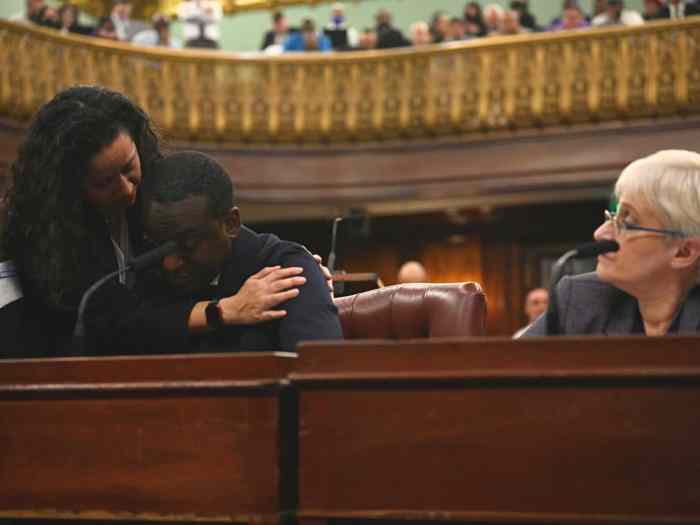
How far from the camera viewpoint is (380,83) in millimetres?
11555

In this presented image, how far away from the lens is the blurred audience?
11.9 metres

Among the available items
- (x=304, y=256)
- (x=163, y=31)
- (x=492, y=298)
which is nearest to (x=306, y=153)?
(x=163, y=31)

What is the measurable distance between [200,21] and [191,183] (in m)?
10.1

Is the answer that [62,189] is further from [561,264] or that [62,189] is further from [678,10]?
[678,10]

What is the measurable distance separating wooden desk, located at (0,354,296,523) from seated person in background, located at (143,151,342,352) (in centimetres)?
47

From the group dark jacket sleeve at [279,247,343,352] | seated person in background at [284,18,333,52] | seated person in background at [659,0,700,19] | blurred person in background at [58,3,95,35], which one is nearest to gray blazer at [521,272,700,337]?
dark jacket sleeve at [279,247,343,352]

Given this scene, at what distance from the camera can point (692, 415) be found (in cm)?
180

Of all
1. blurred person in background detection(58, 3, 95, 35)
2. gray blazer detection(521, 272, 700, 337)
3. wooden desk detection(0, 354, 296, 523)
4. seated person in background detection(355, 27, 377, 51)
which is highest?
blurred person in background detection(58, 3, 95, 35)

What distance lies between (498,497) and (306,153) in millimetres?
9954

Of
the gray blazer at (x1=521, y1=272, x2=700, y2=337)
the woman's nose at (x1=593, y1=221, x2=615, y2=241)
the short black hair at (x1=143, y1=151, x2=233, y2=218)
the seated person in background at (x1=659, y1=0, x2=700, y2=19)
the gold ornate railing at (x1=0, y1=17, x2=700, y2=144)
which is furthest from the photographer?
the seated person in background at (x1=659, y1=0, x2=700, y2=19)

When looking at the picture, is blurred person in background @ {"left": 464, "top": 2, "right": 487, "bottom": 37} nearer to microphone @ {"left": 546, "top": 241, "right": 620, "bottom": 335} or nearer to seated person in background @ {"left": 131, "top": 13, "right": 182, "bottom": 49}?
seated person in background @ {"left": 131, "top": 13, "right": 182, "bottom": 49}

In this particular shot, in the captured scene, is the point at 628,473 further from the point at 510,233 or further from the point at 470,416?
the point at 510,233

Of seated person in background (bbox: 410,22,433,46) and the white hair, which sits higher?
seated person in background (bbox: 410,22,433,46)

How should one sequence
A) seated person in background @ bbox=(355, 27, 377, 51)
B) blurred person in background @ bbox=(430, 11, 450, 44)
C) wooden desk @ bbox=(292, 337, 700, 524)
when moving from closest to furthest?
wooden desk @ bbox=(292, 337, 700, 524), blurred person in background @ bbox=(430, 11, 450, 44), seated person in background @ bbox=(355, 27, 377, 51)
